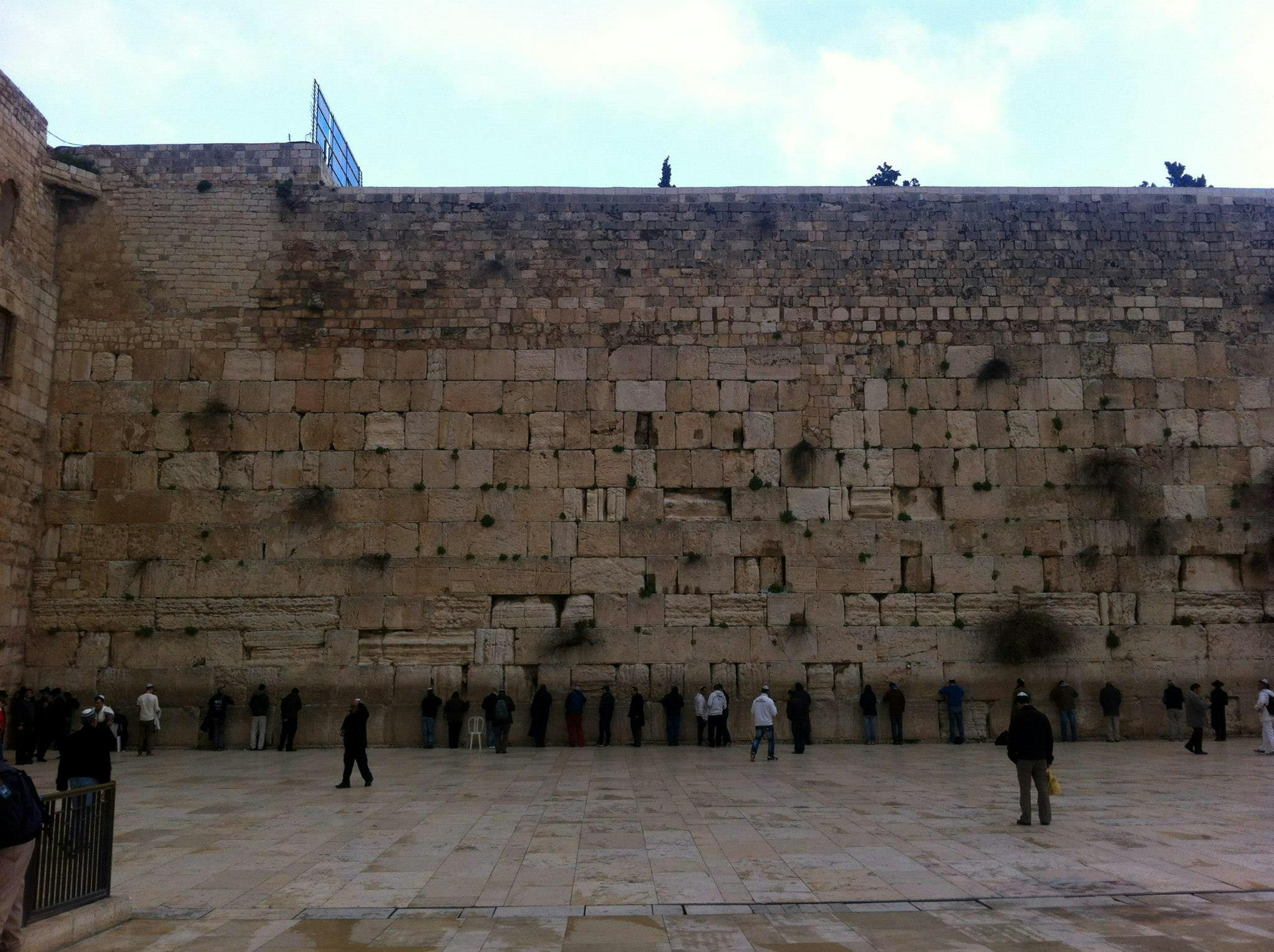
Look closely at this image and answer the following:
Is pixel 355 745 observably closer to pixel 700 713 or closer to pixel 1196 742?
pixel 700 713

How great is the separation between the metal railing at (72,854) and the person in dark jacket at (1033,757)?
5795 mm

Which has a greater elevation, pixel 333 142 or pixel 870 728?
pixel 333 142

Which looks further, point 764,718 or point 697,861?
point 764,718

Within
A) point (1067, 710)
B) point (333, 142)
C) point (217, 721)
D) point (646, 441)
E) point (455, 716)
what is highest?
point (333, 142)

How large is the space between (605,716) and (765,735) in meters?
2.26

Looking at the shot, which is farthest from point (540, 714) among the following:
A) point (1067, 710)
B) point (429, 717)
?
point (1067, 710)

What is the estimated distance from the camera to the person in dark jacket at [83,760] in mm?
6039

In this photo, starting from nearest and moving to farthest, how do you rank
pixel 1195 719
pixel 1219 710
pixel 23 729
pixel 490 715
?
pixel 23 729 → pixel 1195 719 → pixel 490 715 → pixel 1219 710

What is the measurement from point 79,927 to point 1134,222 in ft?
49.3

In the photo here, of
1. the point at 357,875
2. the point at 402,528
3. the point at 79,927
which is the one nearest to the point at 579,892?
the point at 357,875

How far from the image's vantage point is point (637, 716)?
41.3ft

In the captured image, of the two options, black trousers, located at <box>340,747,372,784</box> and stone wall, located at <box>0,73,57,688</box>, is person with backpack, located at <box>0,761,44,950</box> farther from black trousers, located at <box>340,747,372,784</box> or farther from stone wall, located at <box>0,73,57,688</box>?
stone wall, located at <box>0,73,57,688</box>

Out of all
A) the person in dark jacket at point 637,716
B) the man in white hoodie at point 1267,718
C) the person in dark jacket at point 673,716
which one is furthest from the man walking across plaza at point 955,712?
the person in dark jacket at point 637,716

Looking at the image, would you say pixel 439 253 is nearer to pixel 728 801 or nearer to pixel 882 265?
pixel 882 265
